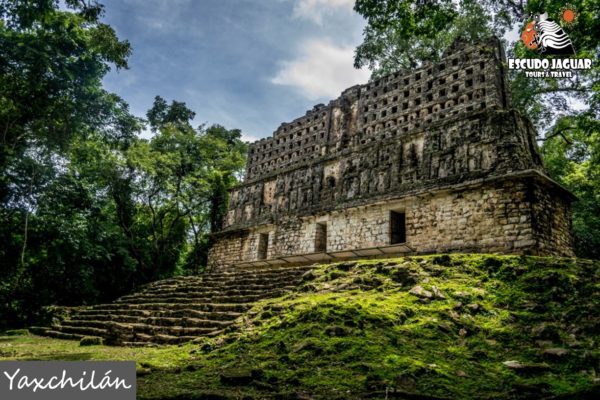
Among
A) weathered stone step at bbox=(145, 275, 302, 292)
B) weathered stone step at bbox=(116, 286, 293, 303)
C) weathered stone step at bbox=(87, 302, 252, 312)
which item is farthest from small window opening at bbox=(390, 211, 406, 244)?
weathered stone step at bbox=(87, 302, 252, 312)

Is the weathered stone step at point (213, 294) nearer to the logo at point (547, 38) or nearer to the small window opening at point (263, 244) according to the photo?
the small window opening at point (263, 244)

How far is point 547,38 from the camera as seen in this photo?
9.16 meters

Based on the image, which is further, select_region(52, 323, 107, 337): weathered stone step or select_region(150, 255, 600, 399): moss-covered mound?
select_region(52, 323, 107, 337): weathered stone step

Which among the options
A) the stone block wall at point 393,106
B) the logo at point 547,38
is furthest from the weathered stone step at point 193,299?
the logo at point 547,38

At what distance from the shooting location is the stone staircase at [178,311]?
7723 mm

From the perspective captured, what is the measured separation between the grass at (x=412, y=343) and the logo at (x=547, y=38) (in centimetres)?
564

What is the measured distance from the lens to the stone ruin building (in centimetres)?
945

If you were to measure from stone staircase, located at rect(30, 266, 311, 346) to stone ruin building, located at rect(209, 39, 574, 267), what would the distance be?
8.74 ft

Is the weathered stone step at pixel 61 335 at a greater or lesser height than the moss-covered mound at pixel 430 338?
lesser

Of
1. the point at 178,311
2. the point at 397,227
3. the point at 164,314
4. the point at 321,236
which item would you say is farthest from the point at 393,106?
the point at 164,314

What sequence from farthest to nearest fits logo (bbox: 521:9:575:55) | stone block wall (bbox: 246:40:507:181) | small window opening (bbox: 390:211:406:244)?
stone block wall (bbox: 246:40:507:181)
small window opening (bbox: 390:211:406:244)
logo (bbox: 521:9:575:55)

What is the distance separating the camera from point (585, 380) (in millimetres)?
3209

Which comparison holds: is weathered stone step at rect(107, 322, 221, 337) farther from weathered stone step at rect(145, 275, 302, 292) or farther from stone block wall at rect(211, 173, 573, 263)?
stone block wall at rect(211, 173, 573, 263)

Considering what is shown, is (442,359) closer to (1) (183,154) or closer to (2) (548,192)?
(2) (548,192)
